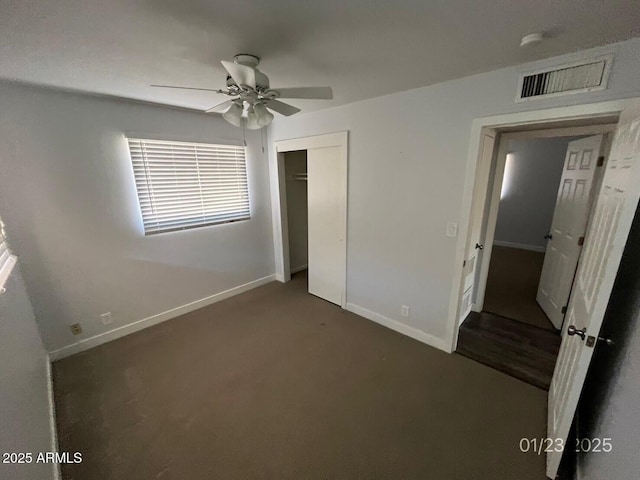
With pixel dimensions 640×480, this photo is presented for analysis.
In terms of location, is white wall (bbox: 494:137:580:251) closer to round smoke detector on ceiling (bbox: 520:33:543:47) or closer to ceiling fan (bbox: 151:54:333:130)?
round smoke detector on ceiling (bbox: 520:33:543:47)

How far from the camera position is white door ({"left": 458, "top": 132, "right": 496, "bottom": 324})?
7.20 feet

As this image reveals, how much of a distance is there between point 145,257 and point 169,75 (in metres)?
1.90

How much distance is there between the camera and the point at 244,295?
Result: 12.3ft

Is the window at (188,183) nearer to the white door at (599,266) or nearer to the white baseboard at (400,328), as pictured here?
the white baseboard at (400,328)

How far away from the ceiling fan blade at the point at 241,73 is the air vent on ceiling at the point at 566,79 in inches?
71.9

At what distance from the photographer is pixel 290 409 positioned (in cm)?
191

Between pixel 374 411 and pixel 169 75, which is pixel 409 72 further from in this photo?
pixel 374 411

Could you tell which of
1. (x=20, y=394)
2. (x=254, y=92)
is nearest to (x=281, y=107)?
(x=254, y=92)

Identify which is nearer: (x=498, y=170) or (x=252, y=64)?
(x=252, y=64)

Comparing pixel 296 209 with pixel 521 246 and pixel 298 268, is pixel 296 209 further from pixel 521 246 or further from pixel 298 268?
pixel 521 246

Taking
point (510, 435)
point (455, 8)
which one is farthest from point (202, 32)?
point (510, 435)

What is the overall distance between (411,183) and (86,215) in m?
3.12

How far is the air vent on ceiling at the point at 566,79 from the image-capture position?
4.98 ft

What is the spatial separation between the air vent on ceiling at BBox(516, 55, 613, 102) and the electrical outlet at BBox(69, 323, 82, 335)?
168 inches
